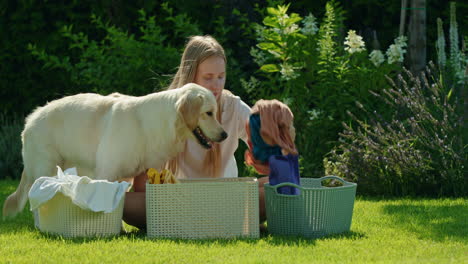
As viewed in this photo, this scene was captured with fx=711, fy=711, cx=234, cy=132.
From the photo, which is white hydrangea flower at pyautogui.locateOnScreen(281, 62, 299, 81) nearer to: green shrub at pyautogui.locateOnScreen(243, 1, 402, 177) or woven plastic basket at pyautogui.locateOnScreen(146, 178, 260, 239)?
green shrub at pyautogui.locateOnScreen(243, 1, 402, 177)

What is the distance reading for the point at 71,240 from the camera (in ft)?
14.7

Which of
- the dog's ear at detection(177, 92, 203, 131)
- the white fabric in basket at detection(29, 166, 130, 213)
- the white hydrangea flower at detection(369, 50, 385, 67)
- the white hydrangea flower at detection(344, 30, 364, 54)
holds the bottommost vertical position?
the white fabric in basket at detection(29, 166, 130, 213)

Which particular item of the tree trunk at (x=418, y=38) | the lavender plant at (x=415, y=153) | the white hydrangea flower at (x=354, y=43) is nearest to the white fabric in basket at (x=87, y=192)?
the lavender plant at (x=415, y=153)

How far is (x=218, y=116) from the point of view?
5387 mm

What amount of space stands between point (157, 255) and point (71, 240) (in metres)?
0.76

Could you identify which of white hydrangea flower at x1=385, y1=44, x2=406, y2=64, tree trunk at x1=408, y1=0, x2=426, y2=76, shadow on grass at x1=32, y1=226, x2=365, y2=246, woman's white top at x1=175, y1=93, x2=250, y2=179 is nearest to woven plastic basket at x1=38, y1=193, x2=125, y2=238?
shadow on grass at x1=32, y1=226, x2=365, y2=246

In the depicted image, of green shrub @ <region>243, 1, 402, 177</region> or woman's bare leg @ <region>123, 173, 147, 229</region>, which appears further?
green shrub @ <region>243, 1, 402, 177</region>

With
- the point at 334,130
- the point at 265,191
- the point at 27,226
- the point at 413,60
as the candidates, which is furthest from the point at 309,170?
the point at 27,226

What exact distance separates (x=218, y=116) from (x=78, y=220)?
4.51 ft

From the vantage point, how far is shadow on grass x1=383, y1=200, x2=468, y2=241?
15.4ft

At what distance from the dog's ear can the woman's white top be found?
2.38 ft

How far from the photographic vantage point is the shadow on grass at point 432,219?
4688 millimetres

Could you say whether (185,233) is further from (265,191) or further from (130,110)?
(130,110)

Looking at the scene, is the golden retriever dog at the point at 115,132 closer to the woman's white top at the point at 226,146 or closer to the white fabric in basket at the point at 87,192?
the white fabric in basket at the point at 87,192
